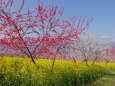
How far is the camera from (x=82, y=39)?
66.3ft

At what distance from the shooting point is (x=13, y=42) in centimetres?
874

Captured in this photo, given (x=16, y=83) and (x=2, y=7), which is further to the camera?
(x=2, y=7)

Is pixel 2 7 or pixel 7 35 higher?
pixel 2 7

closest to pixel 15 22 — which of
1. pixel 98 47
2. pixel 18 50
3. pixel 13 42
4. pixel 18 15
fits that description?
pixel 18 15

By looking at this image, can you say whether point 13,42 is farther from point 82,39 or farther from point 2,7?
point 82,39

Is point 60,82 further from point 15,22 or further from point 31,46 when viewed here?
point 15,22

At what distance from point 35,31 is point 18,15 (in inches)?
50.5

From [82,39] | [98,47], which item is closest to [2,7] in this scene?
[82,39]

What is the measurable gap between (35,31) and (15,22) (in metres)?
1.12

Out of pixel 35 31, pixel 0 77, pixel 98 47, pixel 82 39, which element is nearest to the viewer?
pixel 0 77

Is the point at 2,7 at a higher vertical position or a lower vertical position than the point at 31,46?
higher

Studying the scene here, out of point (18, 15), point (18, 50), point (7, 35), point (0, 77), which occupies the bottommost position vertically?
point (0, 77)

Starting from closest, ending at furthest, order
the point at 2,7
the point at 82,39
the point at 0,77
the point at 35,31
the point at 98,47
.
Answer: the point at 0,77
the point at 2,7
the point at 35,31
the point at 82,39
the point at 98,47

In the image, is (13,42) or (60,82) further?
(60,82)
